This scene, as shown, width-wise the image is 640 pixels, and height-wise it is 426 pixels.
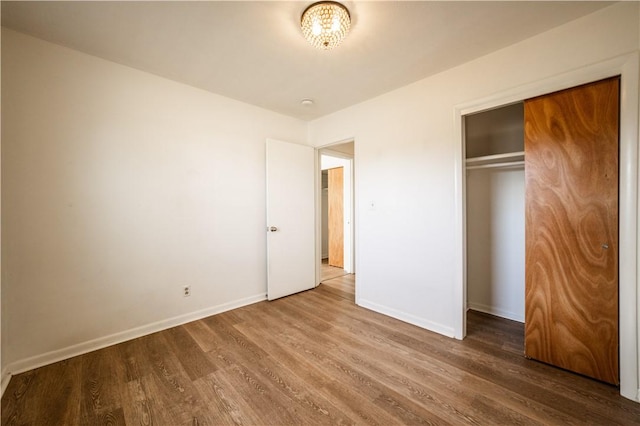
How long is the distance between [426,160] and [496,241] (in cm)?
127

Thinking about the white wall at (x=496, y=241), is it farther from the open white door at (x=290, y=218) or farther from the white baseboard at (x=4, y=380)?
the white baseboard at (x=4, y=380)

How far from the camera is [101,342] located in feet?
7.23

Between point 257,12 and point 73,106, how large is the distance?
174 centimetres

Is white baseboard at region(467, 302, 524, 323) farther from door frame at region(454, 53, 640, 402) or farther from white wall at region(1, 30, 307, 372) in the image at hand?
white wall at region(1, 30, 307, 372)

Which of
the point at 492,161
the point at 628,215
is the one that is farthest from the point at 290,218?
the point at 628,215

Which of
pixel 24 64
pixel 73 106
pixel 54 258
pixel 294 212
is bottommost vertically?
pixel 54 258

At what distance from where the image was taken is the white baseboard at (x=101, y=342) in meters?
1.86

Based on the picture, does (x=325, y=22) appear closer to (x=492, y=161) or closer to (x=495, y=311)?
(x=492, y=161)

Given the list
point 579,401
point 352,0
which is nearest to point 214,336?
point 579,401

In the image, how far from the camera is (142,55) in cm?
217

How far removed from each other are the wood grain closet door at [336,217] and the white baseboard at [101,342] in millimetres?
2534

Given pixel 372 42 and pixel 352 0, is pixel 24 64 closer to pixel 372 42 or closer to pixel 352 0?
pixel 352 0

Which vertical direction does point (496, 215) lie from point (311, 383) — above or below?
above

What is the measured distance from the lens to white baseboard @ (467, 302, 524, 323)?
2.68 metres
